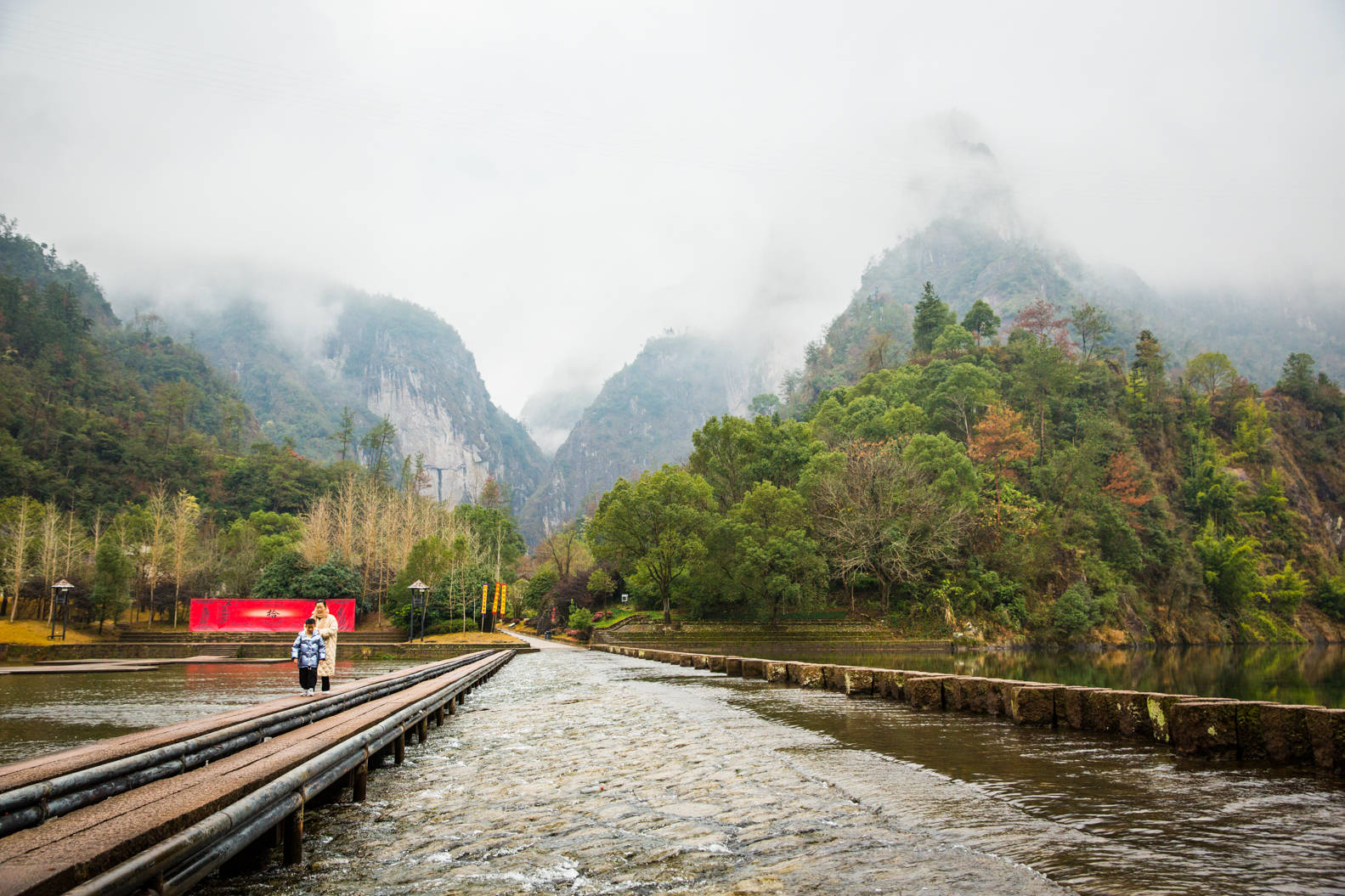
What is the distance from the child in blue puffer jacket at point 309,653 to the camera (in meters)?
11.4

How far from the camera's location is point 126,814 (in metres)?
3.30

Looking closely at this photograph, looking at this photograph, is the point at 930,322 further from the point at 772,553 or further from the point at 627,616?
the point at 627,616

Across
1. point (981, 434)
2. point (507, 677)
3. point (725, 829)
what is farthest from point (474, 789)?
point (981, 434)

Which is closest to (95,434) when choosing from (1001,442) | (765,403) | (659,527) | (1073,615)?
(659,527)

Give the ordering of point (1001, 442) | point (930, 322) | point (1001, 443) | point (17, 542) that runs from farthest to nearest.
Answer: point (930, 322), point (1001, 443), point (1001, 442), point (17, 542)

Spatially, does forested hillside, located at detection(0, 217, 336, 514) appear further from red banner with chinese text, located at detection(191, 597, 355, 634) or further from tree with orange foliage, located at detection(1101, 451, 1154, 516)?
tree with orange foliage, located at detection(1101, 451, 1154, 516)

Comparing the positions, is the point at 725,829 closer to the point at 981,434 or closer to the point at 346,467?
the point at 981,434

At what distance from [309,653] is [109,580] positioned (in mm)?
47213

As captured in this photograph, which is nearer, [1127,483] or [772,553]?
[772,553]

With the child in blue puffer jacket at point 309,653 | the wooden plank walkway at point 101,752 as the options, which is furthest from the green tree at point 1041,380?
the wooden plank walkway at point 101,752

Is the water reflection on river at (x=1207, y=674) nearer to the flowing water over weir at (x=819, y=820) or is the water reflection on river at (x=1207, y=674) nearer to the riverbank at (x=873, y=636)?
the riverbank at (x=873, y=636)

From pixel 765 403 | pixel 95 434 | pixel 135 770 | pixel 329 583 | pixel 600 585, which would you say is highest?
pixel 765 403

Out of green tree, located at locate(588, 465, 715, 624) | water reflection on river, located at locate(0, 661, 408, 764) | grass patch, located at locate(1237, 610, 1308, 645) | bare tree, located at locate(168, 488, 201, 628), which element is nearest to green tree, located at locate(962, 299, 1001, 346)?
grass patch, located at locate(1237, 610, 1308, 645)

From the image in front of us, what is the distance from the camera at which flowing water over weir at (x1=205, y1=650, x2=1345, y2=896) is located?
Answer: 3.72 metres
